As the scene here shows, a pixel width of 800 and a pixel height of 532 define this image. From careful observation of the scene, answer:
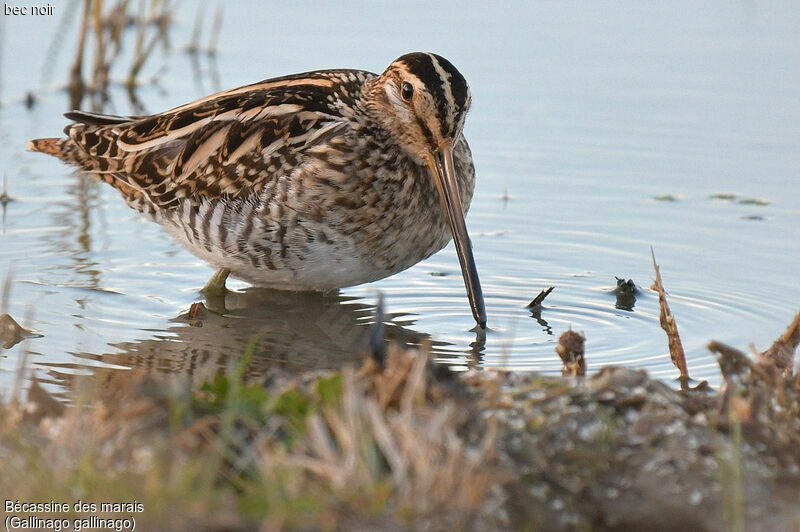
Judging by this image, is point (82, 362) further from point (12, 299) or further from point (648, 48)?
point (648, 48)

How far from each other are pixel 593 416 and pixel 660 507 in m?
0.35

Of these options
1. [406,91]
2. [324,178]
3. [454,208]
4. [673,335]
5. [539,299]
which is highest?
[406,91]

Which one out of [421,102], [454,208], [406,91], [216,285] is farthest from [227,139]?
[454,208]

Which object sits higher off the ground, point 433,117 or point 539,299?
point 433,117

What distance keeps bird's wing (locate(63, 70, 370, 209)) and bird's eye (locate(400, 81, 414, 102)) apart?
1.27ft

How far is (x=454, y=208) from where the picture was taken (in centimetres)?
660

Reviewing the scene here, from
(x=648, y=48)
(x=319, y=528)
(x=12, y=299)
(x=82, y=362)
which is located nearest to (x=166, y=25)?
(x=648, y=48)

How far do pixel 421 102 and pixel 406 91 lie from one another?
0.19 m

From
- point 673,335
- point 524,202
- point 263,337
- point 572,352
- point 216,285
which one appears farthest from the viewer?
point 524,202

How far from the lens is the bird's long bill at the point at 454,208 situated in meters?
6.43

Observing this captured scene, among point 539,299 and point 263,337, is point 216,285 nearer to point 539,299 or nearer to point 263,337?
point 263,337

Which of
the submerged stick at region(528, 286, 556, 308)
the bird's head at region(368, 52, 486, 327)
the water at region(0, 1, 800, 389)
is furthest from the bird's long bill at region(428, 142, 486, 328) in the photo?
the submerged stick at region(528, 286, 556, 308)

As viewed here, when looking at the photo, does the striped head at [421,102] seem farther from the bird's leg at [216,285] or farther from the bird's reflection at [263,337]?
the bird's leg at [216,285]

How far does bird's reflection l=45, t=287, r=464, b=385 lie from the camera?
238 inches
